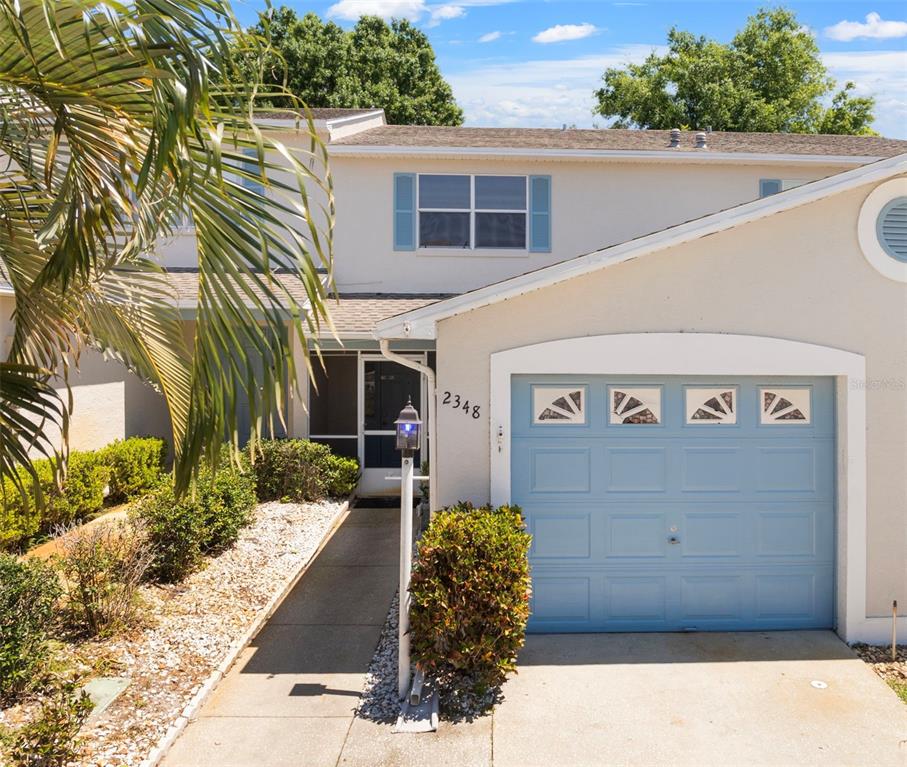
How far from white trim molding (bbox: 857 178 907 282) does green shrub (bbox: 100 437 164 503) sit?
1092cm

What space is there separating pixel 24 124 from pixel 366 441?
36.7 feet

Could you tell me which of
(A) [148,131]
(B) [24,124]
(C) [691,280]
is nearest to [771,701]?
(C) [691,280]

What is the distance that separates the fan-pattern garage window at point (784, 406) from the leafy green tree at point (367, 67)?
83.9ft

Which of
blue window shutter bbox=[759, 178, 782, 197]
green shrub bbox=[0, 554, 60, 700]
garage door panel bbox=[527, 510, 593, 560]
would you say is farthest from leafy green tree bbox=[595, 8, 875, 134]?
green shrub bbox=[0, 554, 60, 700]

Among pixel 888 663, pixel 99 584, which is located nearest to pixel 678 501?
pixel 888 663

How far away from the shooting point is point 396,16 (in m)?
35.0

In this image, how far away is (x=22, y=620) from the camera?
6.30m

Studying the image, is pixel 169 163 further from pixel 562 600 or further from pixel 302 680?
pixel 562 600

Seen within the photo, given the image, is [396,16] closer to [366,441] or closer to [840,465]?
[366,441]

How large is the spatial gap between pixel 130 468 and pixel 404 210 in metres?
6.88

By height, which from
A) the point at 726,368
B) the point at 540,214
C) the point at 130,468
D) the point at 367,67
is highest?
the point at 367,67

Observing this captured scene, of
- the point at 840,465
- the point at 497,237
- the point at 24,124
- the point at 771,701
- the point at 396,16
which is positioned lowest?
the point at 771,701

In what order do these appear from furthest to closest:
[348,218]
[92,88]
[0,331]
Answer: [348,218]
[0,331]
[92,88]

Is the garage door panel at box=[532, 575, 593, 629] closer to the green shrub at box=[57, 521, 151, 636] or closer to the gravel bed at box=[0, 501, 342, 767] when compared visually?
the gravel bed at box=[0, 501, 342, 767]
